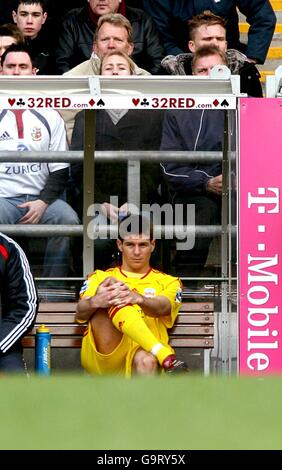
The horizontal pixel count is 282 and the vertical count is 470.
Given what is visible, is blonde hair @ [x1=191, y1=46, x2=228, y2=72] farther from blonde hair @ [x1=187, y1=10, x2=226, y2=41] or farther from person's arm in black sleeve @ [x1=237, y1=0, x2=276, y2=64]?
person's arm in black sleeve @ [x1=237, y1=0, x2=276, y2=64]

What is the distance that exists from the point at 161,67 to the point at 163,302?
8.68 feet

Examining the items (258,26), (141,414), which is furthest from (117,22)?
(141,414)

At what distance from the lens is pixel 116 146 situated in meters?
9.39

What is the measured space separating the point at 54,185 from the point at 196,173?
101 centimetres

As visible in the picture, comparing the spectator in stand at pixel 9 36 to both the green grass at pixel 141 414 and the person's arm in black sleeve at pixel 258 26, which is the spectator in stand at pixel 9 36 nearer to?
the person's arm in black sleeve at pixel 258 26

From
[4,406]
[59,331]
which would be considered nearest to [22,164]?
[59,331]

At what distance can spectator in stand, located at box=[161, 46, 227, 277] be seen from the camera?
9.31m

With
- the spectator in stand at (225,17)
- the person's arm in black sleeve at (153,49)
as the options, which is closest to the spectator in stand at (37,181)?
the person's arm in black sleeve at (153,49)

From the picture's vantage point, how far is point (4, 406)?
14.7 feet

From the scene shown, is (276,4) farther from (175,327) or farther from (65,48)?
(175,327)

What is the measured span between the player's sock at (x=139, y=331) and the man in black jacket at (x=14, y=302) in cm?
58
